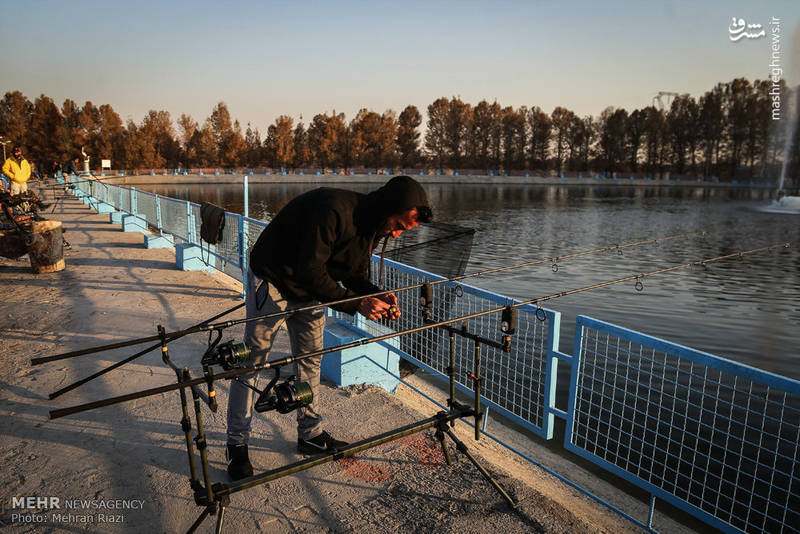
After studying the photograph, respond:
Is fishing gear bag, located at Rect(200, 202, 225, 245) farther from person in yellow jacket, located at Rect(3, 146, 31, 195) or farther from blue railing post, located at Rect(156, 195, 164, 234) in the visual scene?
person in yellow jacket, located at Rect(3, 146, 31, 195)

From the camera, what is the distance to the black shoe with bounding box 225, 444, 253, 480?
3209 millimetres

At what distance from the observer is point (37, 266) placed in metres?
9.12

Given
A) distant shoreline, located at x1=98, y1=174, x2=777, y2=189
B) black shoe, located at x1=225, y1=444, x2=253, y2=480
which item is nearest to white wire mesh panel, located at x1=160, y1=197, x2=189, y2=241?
black shoe, located at x1=225, y1=444, x2=253, y2=480

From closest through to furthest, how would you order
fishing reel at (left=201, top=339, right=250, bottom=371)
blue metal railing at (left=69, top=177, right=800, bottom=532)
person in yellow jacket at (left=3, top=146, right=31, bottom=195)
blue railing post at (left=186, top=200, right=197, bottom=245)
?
blue metal railing at (left=69, top=177, right=800, bottom=532) < fishing reel at (left=201, top=339, right=250, bottom=371) < blue railing post at (left=186, top=200, right=197, bottom=245) < person in yellow jacket at (left=3, top=146, right=31, bottom=195)

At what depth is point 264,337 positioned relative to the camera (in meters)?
3.18

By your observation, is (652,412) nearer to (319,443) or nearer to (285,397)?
(319,443)

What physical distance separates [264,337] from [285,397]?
51 centimetres

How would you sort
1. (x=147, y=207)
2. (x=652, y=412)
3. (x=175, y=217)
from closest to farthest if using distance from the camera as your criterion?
(x=652, y=412) → (x=175, y=217) → (x=147, y=207)

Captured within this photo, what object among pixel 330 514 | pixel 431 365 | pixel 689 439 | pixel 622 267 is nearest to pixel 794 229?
pixel 622 267

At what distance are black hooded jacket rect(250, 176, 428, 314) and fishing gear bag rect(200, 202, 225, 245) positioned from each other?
17.1 ft

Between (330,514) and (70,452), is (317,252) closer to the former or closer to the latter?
(330,514)

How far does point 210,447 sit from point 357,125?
4280 inches
